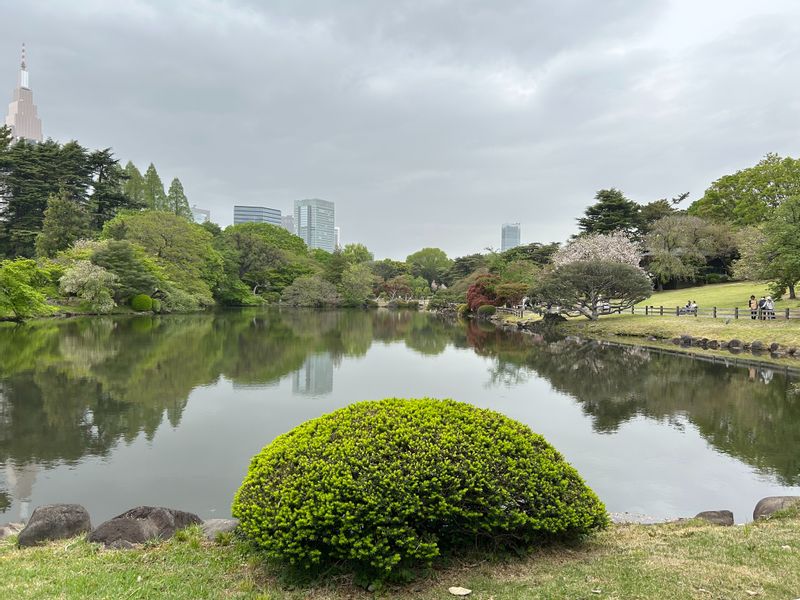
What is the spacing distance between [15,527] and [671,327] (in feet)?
88.4

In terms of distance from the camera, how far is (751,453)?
27.0 ft

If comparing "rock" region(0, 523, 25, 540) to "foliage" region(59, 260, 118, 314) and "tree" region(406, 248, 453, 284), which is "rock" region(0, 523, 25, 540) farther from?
"tree" region(406, 248, 453, 284)

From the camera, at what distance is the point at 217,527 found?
14.8 ft

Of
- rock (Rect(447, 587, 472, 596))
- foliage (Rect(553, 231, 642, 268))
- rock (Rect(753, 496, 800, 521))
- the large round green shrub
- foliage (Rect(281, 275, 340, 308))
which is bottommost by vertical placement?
rock (Rect(753, 496, 800, 521))

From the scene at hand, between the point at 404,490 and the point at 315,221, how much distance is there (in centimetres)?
16896

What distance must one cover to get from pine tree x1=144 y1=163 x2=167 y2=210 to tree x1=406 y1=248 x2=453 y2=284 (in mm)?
39597

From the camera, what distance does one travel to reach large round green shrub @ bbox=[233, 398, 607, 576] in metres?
3.16

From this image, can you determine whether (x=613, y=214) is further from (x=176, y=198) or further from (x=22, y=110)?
(x=22, y=110)

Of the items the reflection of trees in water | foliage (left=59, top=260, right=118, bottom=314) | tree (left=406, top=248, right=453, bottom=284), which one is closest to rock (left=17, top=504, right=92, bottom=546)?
the reflection of trees in water

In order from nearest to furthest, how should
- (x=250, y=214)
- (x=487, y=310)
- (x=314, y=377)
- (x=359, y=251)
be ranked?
1. (x=314, y=377)
2. (x=487, y=310)
3. (x=359, y=251)
4. (x=250, y=214)

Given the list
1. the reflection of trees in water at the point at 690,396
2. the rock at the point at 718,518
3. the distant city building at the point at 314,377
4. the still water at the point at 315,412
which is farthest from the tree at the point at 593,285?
the rock at the point at 718,518

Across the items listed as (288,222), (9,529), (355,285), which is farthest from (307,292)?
(288,222)

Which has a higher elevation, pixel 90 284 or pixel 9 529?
pixel 90 284

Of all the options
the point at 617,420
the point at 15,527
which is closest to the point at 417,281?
the point at 617,420
